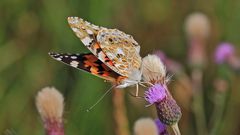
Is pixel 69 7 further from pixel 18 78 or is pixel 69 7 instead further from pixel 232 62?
pixel 232 62

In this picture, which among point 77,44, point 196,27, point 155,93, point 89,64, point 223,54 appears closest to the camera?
point 155,93

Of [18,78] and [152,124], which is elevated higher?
[152,124]

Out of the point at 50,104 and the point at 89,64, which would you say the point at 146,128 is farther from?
the point at 50,104

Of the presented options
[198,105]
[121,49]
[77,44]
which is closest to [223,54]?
[198,105]

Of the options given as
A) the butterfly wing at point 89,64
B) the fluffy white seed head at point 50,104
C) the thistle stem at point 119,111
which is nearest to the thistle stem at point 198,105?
the thistle stem at point 119,111

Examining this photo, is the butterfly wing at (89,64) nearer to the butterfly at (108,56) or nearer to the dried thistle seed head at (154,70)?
the butterfly at (108,56)

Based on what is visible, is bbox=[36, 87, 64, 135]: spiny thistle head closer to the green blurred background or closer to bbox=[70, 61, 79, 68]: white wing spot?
bbox=[70, 61, 79, 68]: white wing spot

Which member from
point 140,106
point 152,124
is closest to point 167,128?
point 152,124

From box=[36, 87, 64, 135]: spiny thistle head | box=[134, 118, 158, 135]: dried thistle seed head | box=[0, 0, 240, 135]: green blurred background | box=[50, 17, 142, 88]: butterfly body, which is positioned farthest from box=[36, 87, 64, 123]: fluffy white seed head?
box=[0, 0, 240, 135]: green blurred background
